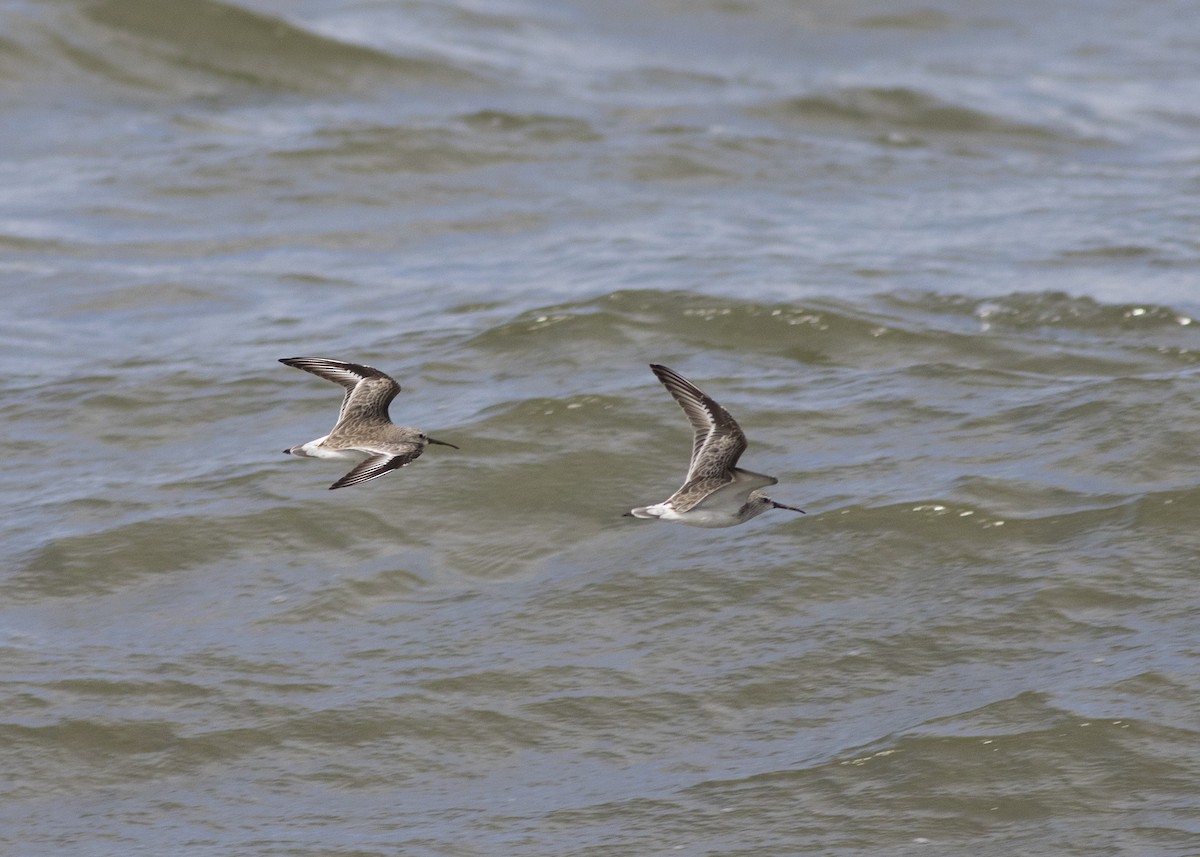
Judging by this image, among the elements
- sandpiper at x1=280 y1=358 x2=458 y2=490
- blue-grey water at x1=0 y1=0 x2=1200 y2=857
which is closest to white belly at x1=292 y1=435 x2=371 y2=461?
sandpiper at x1=280 y1=358 x2=458 y2=490

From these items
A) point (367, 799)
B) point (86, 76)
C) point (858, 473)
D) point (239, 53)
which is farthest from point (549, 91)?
point (367, 799)

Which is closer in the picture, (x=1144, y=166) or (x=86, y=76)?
(x=1144, y=166)

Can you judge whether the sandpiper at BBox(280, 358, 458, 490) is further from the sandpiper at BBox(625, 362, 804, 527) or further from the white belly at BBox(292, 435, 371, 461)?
the sandpiper at BBox(625, 362, 804, 527)

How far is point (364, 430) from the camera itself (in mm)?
8062

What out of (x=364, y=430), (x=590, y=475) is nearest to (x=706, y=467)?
(x=364, y=430)

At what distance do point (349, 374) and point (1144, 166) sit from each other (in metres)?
11.8

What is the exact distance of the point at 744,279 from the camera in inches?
543

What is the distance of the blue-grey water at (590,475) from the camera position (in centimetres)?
772

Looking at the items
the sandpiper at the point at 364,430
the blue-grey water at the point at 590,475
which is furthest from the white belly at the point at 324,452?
the blue-grey water at the point at 590,475

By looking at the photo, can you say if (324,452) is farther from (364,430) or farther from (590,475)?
(590,475)

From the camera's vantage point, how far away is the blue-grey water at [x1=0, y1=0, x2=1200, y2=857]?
7.72 m

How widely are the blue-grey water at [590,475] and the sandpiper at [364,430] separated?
4.73 ft

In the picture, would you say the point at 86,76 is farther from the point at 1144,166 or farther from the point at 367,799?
the point at 367,799

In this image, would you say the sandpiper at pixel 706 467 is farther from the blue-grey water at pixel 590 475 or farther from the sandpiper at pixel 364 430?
the blue-grey water at pixel 590 475
